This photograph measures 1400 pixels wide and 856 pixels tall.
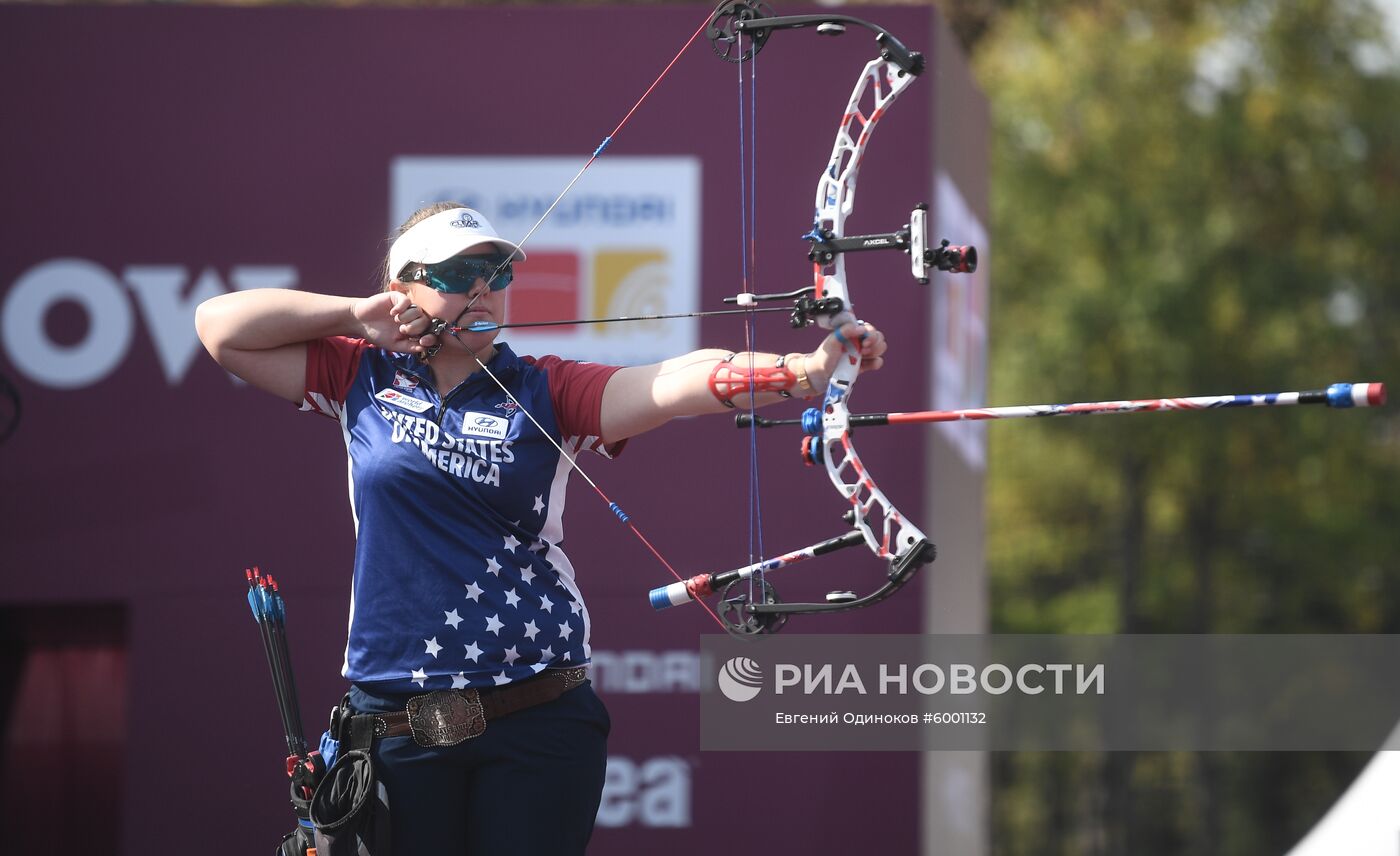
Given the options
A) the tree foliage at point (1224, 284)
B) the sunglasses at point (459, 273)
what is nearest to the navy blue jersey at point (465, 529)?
the sunglasses at point (459, 273)

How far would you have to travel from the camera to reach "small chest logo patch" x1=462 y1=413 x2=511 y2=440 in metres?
2.64

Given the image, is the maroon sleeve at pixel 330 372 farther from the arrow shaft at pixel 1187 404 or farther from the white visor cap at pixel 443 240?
the arrow shaft at pixel 1187 404

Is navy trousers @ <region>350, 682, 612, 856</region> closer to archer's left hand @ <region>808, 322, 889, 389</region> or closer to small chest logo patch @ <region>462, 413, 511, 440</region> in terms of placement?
small chest logo patch @ <region>462, 413, 511, 440</region>

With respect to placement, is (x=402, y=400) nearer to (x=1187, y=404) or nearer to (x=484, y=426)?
(x=484, y=426)

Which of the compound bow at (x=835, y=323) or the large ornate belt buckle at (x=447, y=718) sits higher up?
the compound bow at (x=835, y=323)

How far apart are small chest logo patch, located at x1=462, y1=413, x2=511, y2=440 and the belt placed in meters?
0.38

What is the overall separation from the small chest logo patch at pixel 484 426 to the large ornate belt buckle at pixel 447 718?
0.39m

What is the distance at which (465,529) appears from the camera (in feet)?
8.59

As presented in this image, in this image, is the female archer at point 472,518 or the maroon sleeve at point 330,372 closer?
the female archer at point 472,518

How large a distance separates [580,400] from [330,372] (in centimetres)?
42

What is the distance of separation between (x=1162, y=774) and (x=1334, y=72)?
576 cm

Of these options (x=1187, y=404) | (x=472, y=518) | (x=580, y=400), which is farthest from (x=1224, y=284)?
(x=472, y=518)

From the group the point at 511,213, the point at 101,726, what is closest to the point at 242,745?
the point at 101,726

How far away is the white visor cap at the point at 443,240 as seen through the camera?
8.87 ft
